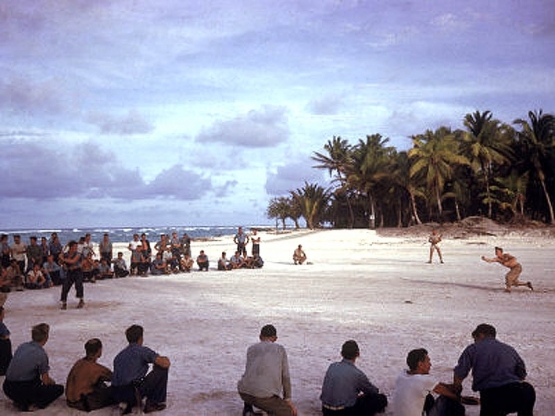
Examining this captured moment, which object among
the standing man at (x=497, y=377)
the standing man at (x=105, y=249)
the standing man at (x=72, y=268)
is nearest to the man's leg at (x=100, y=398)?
the standing man at (x=497, y=377)

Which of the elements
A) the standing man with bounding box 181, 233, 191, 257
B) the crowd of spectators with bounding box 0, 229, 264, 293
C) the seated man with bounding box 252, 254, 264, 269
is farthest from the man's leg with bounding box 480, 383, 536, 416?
the standing man with bounding box 181, 233, 191, 257

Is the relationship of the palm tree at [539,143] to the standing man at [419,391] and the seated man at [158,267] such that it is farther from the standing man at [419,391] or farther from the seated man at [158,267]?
the standing man at [419,391]

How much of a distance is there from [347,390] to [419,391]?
2.63ft

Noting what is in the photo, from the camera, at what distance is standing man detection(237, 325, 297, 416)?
17.1 feet

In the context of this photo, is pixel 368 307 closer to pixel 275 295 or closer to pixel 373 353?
pixel 275 295

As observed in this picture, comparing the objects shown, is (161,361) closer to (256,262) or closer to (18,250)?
(18,250)

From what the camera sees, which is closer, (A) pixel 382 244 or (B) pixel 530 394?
(B) pixel 530 394

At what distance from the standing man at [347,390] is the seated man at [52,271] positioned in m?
14.8

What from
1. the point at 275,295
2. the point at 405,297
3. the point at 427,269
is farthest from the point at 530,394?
the point at 427,269

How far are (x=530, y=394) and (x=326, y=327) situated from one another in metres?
5.34

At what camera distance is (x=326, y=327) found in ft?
32.7

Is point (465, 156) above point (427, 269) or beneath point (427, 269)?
above

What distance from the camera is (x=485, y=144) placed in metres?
42.5

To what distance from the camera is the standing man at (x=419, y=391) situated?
4.63 metres
